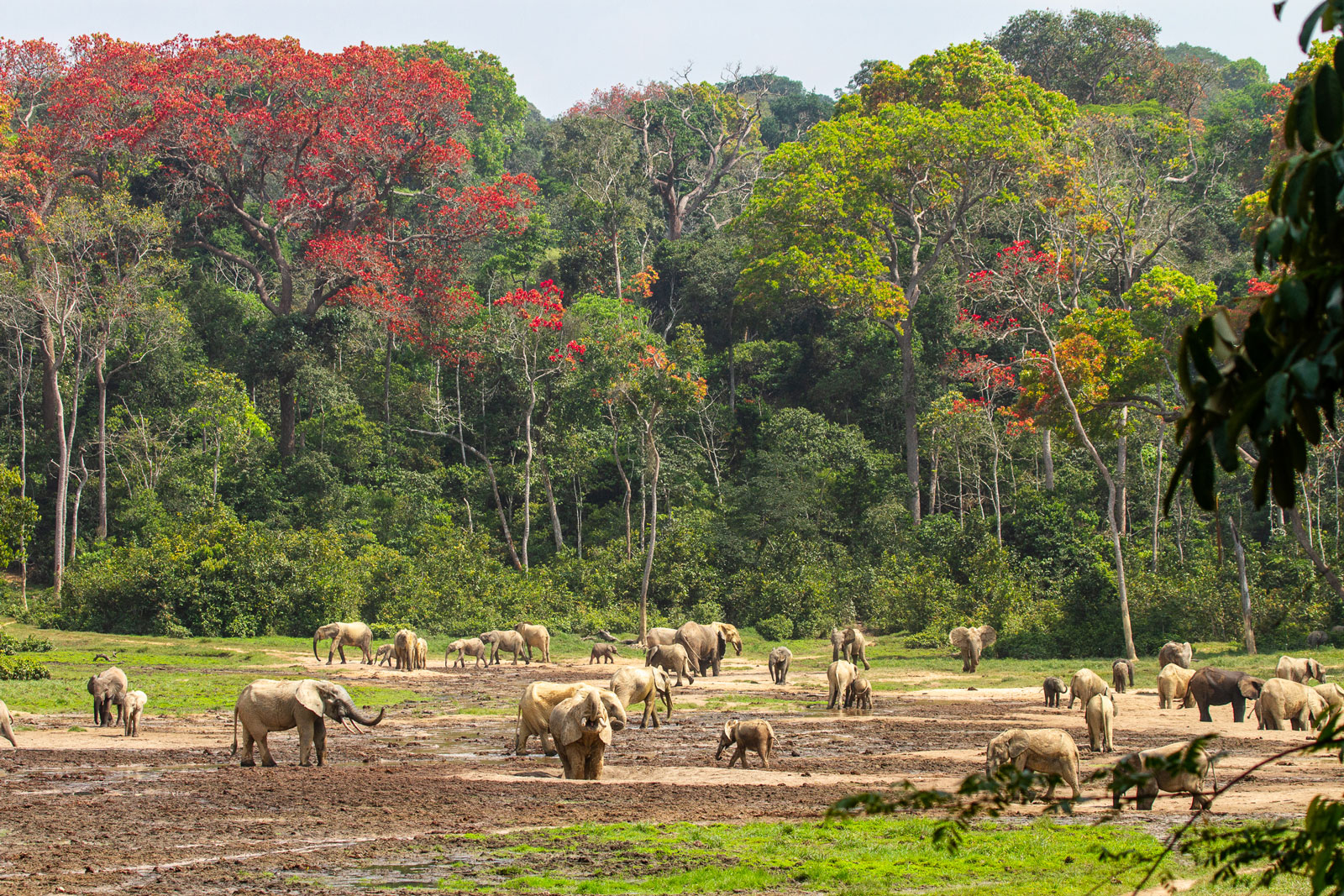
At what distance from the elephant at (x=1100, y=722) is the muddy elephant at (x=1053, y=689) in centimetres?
621

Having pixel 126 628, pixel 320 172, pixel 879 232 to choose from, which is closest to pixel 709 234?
pixel 879 232

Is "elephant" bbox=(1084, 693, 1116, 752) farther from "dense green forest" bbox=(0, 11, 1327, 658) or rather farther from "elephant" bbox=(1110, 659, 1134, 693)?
"dense green forest" bbox=(0, 11, 1327, 658)

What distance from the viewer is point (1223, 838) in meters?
3.77

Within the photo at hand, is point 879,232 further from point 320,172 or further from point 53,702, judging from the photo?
point 53,702

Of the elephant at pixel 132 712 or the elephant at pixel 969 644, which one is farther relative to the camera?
the elephant at pixel 969 644

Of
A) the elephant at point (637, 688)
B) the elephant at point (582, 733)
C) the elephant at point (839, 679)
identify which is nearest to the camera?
the elephant at point (582, 733)

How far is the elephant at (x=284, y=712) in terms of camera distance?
15023 mm

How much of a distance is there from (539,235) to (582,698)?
4077 cm

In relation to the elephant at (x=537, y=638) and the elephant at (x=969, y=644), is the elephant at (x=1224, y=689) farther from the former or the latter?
the elephant at (x=537, y=638)

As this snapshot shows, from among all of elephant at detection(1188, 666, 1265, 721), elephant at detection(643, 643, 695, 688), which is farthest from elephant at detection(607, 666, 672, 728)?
elephant at detection(1188, 666, 1265, 721)

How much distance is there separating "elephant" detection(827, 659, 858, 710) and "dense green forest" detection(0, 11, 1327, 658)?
38.9 feet

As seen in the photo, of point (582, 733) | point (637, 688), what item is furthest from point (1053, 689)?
point (582, 733)

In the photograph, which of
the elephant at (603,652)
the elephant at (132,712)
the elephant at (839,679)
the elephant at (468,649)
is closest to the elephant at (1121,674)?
the elephant at (839,679)

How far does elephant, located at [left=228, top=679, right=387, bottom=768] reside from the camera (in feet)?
49.3
